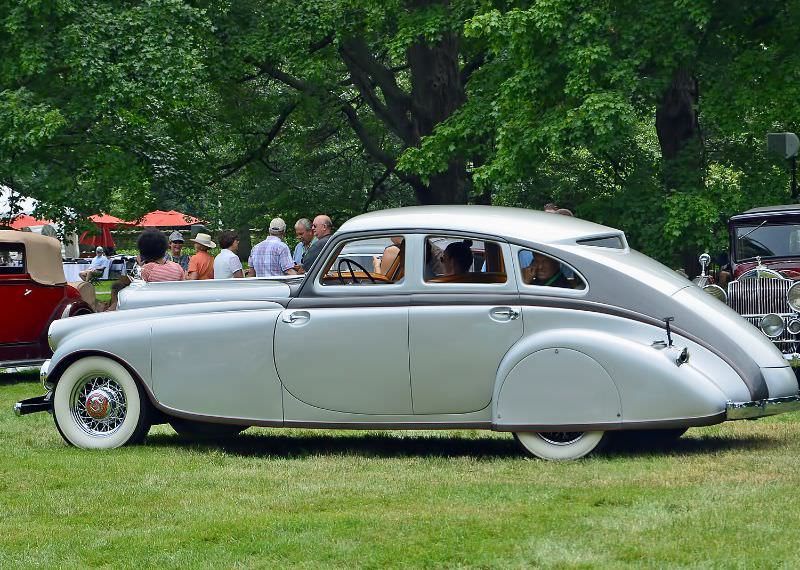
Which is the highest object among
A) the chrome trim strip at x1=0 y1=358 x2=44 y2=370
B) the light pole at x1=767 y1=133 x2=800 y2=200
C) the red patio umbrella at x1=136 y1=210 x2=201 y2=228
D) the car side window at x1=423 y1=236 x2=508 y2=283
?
the light pole at x1=767 y1=133 x2=800 y2=200

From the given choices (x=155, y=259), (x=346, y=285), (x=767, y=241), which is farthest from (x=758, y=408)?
(x=155, y=259)

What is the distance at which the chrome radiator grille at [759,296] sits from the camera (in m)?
13.6

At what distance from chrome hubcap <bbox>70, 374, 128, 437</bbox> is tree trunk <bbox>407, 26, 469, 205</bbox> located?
1771 centimetres

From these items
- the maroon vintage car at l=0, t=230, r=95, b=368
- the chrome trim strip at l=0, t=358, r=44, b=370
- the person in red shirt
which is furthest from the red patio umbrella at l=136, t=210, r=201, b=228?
the person in red shirt

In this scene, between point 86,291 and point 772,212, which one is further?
point 86,291

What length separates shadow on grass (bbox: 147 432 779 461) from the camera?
968cm

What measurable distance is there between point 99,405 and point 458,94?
742 inches

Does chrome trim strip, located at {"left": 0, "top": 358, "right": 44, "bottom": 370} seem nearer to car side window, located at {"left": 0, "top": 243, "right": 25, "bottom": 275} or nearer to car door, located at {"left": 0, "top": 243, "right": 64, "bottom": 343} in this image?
car door, located at {"left": 0, "top": 243, "right": 64, "bottom": 343}

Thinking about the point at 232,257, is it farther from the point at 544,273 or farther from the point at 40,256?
the point at 544,273

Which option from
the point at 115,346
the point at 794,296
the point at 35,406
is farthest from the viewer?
the point at 794,296

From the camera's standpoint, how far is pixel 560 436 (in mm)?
9375

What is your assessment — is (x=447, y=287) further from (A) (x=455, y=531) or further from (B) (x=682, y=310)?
(A) (x=455, y=531)

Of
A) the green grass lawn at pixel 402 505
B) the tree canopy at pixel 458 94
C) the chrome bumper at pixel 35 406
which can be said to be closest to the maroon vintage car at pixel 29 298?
the tree canopy at pixel 458 94

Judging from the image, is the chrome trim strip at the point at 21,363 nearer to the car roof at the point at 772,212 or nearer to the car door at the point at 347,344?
the car door at the point at 347,344
